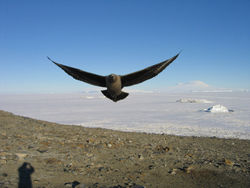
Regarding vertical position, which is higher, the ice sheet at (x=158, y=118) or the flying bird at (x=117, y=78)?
the flying bird at (x=117, y=78)

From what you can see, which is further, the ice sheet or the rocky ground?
the ice sheet

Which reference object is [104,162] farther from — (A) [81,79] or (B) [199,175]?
(A) [81,79]

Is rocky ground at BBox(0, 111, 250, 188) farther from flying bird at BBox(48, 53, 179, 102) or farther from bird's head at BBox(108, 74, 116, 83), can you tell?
bird's head at BBox(108, 74, 116, 83)

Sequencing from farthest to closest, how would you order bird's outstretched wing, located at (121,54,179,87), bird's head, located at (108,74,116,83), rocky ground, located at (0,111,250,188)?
1. rocky ground, located at (0,111,250,188)
2. bird's outstretched wing, located at (121,54,179,87)
3. bird's head, located at (108,74,116,83)

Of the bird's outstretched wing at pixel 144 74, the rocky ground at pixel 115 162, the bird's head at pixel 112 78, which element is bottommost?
the rocky ground at pixel 115 162

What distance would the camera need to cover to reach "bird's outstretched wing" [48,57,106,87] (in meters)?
3.35

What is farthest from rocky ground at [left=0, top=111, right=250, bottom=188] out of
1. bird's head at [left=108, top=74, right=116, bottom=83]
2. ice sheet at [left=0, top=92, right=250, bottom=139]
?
ice sheet at [left=0, top=92, right=250, bottom=139]

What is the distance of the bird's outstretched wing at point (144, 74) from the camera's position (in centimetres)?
328

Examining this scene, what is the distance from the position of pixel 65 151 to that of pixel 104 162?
79.5 inches

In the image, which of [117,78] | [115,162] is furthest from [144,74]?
Answer: [115,162]

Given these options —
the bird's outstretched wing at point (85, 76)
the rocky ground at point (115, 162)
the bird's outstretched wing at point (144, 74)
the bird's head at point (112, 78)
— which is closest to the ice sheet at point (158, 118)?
the rocky ground at point (115, 162)

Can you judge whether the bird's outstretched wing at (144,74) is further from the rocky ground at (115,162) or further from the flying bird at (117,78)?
the rocky ground at (115,162)

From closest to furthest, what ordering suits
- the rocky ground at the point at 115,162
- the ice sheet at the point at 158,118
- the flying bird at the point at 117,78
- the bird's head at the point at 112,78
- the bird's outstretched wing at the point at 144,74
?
the bird's head at the point at 112,78, the flying bird at the point at 117,78, the bird's outstretched wing at the point at 144,74, the rocky ground at the point at 115,162, the ice sheet at the point at 158,118

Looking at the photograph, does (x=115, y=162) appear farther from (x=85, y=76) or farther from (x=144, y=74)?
(x=144, y=74)
